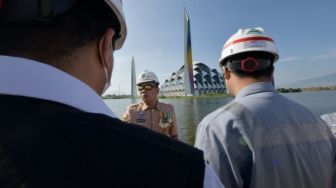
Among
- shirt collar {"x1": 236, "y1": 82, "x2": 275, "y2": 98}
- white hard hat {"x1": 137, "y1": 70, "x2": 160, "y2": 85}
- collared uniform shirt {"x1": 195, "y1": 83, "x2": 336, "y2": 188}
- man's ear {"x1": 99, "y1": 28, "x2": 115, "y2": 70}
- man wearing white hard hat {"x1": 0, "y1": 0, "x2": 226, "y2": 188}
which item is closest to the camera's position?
man wearing white hard hat {"x1": 0, "y1": 0, "x2": 226, "y2": 188}

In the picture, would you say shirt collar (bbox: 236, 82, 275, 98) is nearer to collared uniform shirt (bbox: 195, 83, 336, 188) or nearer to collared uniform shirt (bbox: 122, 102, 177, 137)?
collared uniform shirt (bbox: 195, 83, 336, 188)

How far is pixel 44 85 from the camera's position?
20.4 inches

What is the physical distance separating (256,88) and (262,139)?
30cm

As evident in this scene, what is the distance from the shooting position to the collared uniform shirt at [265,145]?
1.46 metres

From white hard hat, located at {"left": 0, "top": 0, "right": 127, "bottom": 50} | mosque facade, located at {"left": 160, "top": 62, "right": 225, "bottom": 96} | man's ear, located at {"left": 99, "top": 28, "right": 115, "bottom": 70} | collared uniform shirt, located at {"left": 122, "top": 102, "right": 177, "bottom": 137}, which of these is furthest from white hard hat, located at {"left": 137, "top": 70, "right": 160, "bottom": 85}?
mosque facade, located at {"left": 160, "top": 62, "right": 225, "bottom": 96}

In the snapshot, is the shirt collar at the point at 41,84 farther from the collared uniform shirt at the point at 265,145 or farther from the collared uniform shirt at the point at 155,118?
the collared uniform shirt at the point at 155,118

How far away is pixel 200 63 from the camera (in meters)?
77.5

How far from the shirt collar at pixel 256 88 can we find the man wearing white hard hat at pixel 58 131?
3.84ft

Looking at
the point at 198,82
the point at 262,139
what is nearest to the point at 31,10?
the point at 262,139

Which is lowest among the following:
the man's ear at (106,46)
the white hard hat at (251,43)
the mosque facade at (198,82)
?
the man's ear at (106,46)

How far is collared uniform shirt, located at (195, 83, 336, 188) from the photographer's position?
1457 mm

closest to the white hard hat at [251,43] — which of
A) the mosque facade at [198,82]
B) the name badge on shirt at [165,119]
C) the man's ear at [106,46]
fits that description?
the man's ear at [106,46]

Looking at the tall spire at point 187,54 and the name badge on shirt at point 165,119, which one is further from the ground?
the tall spire at point 187,54

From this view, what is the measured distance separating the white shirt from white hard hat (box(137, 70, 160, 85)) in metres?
3.49
